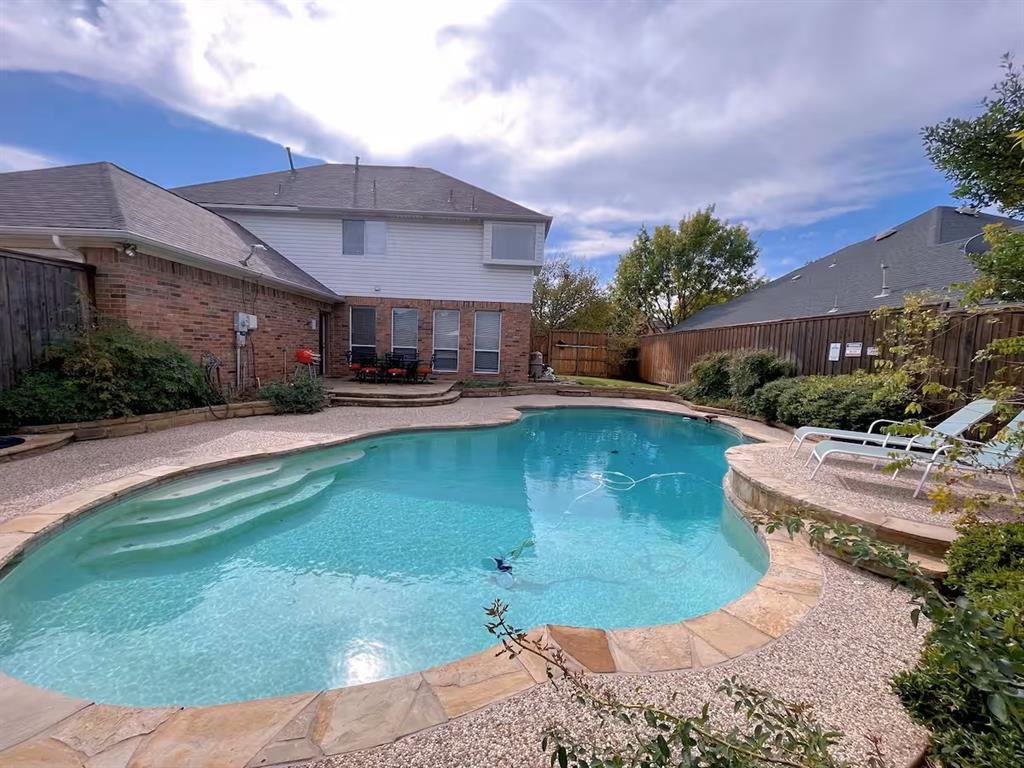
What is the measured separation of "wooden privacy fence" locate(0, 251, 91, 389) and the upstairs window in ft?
32.5

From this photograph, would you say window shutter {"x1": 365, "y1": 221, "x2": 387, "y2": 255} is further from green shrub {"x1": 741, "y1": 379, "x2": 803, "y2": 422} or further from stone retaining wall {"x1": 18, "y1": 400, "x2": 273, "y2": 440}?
green shrub {"x1": 741, "y1": 379, "x2": 803, "y2": 422}

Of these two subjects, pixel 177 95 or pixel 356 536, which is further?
pixel 177 95

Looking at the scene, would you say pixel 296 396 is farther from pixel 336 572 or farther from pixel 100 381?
pixel 336 572

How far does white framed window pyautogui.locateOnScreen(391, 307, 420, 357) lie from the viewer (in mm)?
14500

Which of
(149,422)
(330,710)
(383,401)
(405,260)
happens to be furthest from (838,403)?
(405,260)

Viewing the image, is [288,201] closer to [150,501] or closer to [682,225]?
[150,501]

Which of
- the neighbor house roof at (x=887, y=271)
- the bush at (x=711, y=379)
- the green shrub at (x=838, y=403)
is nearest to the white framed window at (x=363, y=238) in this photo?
the bush at (x=711, y=379)

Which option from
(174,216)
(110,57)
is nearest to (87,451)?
(174,216)

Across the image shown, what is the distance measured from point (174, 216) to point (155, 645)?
992 centimetres

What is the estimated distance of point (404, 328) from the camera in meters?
14.6

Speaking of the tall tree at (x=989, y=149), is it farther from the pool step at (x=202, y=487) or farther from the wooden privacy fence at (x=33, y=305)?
the wooden privacy fence at (x=33, y=305)

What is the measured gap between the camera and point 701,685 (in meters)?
2.17

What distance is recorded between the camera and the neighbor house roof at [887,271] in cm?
988

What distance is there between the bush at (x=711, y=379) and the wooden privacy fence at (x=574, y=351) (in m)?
7.34
